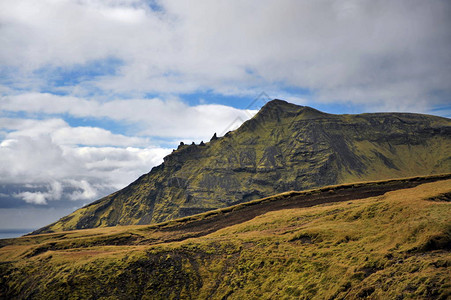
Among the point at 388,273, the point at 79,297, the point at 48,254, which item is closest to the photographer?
the point at 388,273

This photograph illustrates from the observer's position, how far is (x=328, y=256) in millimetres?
39125

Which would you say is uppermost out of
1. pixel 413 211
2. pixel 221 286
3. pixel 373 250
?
pixel 413 211

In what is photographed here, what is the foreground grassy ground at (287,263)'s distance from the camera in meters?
30.5

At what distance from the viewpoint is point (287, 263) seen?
41.5m

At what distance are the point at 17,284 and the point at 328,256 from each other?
50247mm

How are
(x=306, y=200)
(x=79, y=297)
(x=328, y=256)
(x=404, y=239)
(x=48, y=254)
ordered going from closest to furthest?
(x=404, y=239)
(x=328, y=256)
(x=79, y=297)
(x=48, y=254)
(x=306, y=200)

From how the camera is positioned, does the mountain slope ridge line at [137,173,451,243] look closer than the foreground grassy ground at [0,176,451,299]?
No

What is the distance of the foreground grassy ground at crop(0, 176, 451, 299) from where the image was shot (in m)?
30.5

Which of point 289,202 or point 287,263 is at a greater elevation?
point 289,202

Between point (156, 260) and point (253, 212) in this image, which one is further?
point (253, 212)

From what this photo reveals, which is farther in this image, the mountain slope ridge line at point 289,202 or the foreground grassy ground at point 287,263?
the mountain slope ridge line at point 289,202

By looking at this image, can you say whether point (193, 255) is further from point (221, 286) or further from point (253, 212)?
point (253, 212)

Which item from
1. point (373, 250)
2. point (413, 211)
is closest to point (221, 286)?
point (373, 250)

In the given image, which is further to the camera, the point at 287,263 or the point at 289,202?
the point at 289,202
